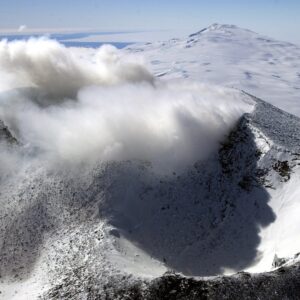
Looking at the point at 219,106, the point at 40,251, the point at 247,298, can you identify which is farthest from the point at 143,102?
the point at 247,298

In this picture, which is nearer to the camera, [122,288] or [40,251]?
[122,288]

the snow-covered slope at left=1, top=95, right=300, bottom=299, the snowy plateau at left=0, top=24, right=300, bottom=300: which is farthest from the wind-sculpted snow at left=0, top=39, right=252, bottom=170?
the snow-covered slope at left=1, top=95, right=300, bottom=299

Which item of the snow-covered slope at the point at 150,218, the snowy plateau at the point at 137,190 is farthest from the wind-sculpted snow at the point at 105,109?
the snow-covered slope at the point at 150,218

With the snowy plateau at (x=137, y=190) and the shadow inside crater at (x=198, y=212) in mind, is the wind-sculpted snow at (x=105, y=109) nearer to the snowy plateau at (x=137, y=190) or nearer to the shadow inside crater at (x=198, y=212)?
the snowy plateau at (x=137, y=190)

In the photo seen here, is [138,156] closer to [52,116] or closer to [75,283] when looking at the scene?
[52,116]

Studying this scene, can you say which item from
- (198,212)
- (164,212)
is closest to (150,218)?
(164,212)

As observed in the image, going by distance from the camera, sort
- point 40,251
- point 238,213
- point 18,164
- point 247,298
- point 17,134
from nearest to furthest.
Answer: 1. point 247,298
2. point 40,251
3. point 238,213
4. point 18,164
5. point 17,134

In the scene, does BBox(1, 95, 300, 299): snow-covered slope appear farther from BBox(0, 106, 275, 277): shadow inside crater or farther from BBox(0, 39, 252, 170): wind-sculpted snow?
BBox(0, 39, 252, 170): wind-sculpted snow
